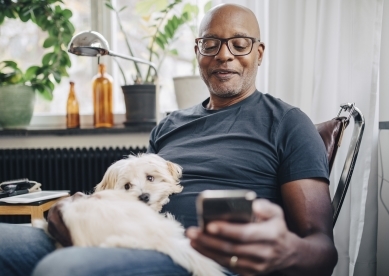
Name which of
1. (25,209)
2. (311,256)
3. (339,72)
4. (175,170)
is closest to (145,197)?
(175,170)

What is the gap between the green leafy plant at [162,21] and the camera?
2.71 metres

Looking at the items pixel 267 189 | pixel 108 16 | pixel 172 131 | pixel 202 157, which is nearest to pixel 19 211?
pixel 172 131

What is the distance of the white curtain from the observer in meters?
1.83

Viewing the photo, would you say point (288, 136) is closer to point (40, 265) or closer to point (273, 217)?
point (273, 217)

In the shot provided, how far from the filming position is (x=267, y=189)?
133cm

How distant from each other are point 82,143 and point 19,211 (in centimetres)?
112

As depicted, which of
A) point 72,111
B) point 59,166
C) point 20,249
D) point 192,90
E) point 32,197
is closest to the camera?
point 20,249

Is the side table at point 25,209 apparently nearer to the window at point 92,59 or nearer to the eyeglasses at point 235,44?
the eyeglasses at point 235,44

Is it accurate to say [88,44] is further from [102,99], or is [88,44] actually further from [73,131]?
[73,131]

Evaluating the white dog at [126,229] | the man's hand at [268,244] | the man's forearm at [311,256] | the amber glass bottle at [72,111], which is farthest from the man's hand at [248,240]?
the amber glass bottle at [72,111]

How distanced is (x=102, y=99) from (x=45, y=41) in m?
0.56

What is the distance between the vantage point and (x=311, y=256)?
40.2 inches

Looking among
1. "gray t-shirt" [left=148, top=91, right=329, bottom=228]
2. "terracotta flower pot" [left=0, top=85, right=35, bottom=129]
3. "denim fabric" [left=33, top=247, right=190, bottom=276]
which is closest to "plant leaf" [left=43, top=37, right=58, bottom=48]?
"terracotta flower pot" [left=0, top=85, right=35, bottom=129]

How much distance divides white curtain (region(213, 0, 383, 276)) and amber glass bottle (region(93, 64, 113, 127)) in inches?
40.2
